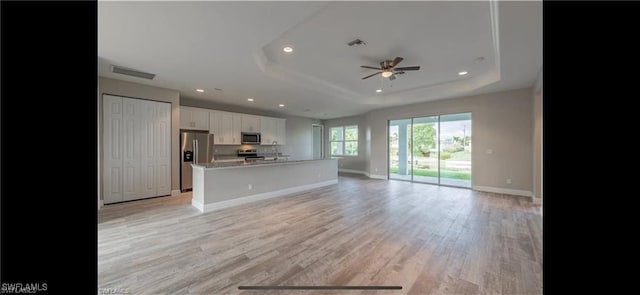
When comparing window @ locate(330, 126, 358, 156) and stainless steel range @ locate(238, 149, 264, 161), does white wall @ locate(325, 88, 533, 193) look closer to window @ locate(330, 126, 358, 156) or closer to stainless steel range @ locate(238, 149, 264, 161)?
window @ locate(330, 126, 358, 156)

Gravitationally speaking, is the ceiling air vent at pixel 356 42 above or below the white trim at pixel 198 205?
above

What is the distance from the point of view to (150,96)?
15.6ft

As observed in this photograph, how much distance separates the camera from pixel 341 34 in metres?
2.89

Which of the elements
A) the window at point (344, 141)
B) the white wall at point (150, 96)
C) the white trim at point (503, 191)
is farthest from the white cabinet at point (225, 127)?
the white trim at point (503, 191)

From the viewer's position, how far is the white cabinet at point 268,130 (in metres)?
7.59

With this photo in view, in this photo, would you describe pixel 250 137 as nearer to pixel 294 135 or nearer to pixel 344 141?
pixel 294 135

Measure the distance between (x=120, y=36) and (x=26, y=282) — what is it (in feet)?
10.4

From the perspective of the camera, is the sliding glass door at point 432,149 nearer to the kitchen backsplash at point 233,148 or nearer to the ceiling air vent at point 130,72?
the kitchen backsplash at point 233,148

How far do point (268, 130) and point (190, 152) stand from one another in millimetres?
2770

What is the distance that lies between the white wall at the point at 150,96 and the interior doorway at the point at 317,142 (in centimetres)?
564

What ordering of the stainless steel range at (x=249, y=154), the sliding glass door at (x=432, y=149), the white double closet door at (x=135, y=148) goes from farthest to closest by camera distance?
the stainless steel range at (x=249, y=154), the sliding glass door at (x=432, y=149), the white double closet door at (x=135, y=148)

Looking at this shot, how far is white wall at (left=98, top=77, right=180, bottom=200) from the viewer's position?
13.8 feet

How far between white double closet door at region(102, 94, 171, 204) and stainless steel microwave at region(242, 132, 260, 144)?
223 cm
